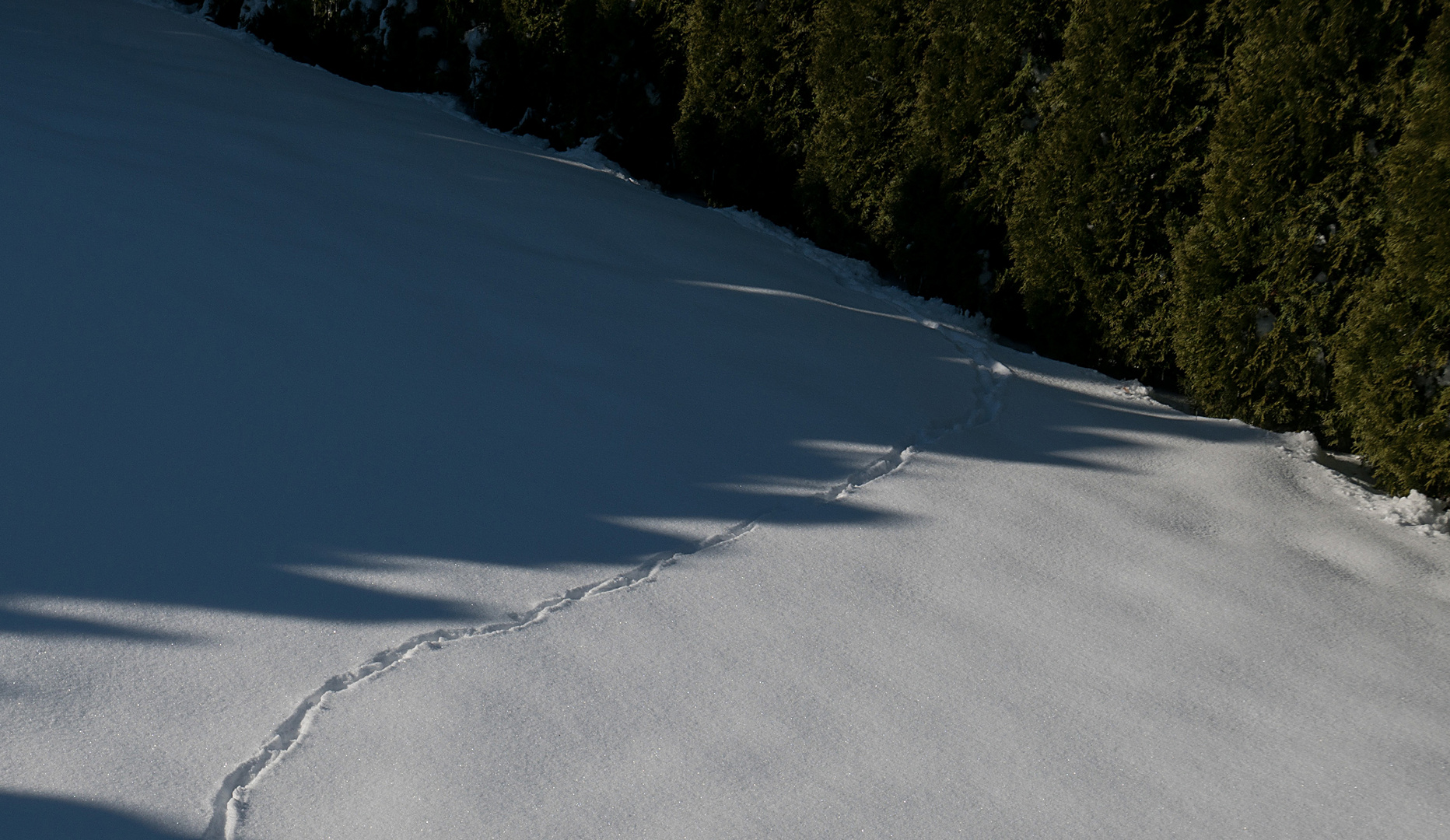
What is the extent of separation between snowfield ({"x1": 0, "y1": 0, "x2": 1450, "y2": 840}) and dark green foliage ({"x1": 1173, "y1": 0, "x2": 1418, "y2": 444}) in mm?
254

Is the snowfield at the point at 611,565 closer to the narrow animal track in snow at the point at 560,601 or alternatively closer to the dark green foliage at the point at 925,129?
the narrow animal track in snow at the point at 560,601

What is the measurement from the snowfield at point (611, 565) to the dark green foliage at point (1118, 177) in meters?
0.29

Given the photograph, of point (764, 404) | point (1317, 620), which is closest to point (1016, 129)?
point (764, 404)

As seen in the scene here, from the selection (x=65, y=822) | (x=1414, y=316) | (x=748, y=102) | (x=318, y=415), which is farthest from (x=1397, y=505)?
(x=748, y=102)

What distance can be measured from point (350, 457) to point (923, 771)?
1.93 metres

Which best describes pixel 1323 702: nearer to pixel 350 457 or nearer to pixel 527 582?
pixel 527 582

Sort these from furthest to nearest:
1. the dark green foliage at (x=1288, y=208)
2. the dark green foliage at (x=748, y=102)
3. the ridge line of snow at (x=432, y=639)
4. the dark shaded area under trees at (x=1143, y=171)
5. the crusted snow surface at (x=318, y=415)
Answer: the dark green foliage at (x=748, y=102) < the dark green foliage at (x=1288, y=208) < the dark shaded area under trees at (x=1143, y=171) < the crusted snow surface at (x=318, y=415) < the ridge line of snow at (x=432, y=639)

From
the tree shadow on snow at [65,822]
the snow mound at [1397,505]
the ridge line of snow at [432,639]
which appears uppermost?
the snow mound at [1397,505]

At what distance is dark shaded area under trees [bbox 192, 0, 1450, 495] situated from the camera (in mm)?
3547

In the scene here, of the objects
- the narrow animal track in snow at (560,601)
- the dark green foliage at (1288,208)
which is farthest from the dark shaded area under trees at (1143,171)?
the narrow animal track in snow at (560,601)

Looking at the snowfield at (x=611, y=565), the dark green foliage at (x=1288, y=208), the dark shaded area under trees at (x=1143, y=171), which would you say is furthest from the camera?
the dark green foliage at (x=1288, y=208)

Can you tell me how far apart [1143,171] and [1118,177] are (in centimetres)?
10

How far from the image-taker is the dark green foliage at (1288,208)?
3.65 metres

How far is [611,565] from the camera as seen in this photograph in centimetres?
289
